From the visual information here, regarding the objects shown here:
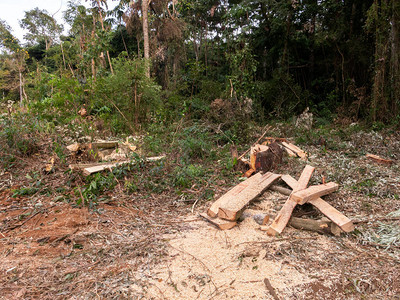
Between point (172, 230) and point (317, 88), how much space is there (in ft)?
37.4

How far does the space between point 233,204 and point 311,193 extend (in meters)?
0.89

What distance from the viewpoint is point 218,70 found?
45.0 feet

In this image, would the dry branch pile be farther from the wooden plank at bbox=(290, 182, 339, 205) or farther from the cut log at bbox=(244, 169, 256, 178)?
the cut log at bbox=(244, 169, 256, 178)

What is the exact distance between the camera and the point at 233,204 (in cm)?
273

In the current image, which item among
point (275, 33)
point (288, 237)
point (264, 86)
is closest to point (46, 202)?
point (288, 237)

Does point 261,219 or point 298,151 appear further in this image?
point 298,151

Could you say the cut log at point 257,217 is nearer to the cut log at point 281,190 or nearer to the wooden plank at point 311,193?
the wooden plank at point 311,193

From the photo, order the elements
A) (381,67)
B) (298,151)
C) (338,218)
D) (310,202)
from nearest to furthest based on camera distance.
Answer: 1. (338,218)
2. (310,202)
3. (298,151)
4. (381,67)

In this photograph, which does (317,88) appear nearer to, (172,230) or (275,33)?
(275,33)

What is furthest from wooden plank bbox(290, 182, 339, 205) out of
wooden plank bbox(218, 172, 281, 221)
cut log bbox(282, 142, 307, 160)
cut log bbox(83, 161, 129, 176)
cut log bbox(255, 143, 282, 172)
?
cut log bbox(83, 161, 129, 176)

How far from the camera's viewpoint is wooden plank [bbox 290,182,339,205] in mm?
2717

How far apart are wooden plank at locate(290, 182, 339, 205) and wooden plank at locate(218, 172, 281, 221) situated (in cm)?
47

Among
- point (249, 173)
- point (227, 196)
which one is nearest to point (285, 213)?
point (227, 196)

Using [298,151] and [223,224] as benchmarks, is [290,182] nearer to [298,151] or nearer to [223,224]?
[223,224]
